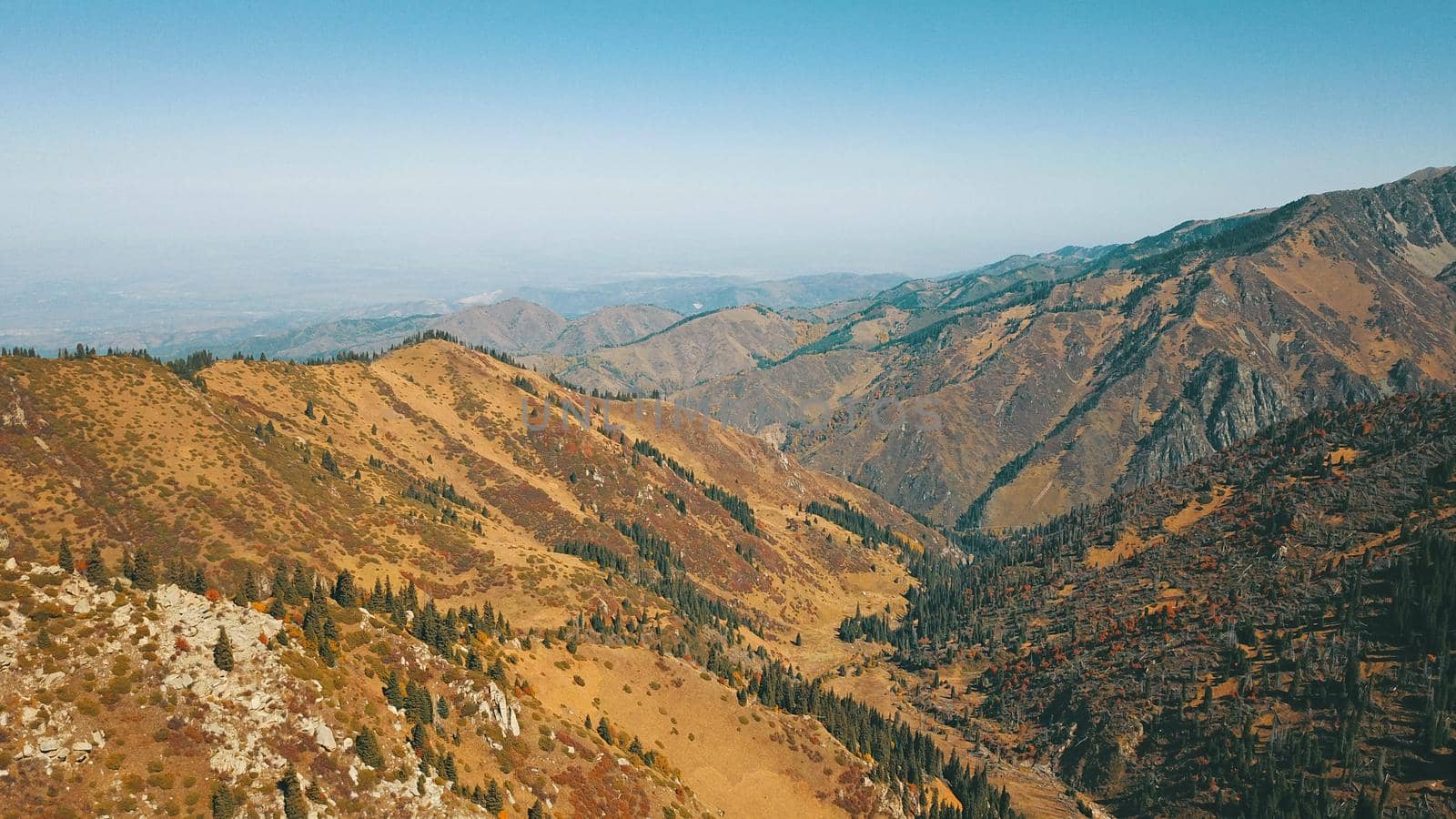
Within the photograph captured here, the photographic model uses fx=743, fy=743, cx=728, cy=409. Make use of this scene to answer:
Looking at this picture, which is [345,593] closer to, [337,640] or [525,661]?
[337,640]

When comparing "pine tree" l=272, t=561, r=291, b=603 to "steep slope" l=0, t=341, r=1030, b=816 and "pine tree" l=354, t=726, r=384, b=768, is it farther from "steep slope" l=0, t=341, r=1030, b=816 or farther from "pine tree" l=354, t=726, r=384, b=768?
"pine tree" l=354, t=726, r=384, b=768

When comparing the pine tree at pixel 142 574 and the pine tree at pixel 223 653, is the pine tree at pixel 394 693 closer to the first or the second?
the pine tree at pixel 223 653

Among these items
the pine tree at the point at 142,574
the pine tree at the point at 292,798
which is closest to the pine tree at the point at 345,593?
the pine tree at the point at 142,574

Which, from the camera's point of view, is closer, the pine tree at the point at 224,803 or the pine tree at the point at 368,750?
the pine tree at the point at 224,803

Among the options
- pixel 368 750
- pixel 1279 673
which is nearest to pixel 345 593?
pixel 368 750

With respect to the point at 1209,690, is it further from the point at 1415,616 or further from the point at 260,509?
the point at 260,509

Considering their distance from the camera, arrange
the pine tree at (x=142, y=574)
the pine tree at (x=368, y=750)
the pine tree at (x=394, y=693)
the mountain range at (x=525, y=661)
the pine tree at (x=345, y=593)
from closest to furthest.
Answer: the mountain range at (x=525, y=661) → the pine tree at (x=368, y=750) → the pine tree at (x=142, y=574) → the pine tree at (x=394, y=693) → the pine tree at (x=345, y=593)

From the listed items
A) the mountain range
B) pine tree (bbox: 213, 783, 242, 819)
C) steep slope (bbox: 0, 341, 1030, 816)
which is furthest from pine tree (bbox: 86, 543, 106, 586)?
pine tree (bbox: 213, 783, 242, 819)
